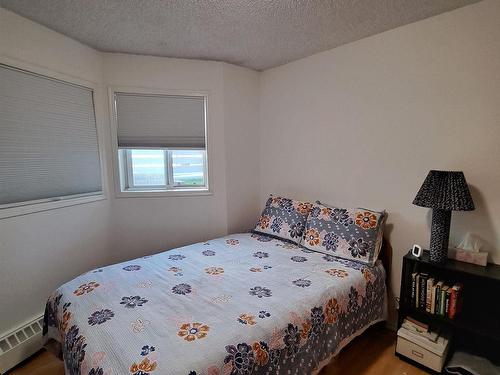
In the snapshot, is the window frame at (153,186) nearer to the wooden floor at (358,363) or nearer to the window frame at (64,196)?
the window frame at (64,196)

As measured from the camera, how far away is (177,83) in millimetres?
2598

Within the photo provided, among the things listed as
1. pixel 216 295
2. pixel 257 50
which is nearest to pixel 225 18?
pixel 257 50

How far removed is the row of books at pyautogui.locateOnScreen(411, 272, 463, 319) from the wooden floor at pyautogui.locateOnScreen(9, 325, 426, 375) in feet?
1.34

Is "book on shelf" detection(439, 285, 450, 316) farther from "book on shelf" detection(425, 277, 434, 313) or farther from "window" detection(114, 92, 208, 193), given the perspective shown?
"window" detection(114, 92, 208, 193)

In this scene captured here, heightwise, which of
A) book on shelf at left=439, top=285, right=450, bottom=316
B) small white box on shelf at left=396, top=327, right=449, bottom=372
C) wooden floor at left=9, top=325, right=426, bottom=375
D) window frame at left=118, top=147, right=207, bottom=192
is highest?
window frame at left=118, top=147, right=207, bottom=192

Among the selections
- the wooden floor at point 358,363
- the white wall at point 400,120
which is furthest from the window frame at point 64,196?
the white wall at point 400,120

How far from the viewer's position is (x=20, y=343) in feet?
5.77

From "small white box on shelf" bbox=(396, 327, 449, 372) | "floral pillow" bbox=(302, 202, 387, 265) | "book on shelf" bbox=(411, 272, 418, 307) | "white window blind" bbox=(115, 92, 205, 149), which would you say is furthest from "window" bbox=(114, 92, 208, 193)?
"small white box on shelf" bbox=(396, 327, 449, 372)

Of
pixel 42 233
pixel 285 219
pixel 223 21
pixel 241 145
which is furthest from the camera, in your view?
pixel 241 145

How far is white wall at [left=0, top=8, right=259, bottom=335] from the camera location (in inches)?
72.1

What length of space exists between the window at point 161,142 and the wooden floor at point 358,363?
4.79 ft

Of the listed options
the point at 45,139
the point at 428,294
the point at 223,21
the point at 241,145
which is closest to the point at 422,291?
the point at 428,294

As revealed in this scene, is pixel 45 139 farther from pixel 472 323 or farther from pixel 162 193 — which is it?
pixel 472 323

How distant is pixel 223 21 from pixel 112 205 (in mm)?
1944
